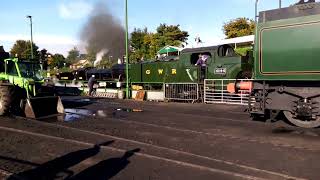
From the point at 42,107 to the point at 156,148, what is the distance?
28.4 feet

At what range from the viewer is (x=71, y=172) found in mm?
8148

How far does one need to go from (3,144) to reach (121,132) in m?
3.42

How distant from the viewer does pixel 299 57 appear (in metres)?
12.4

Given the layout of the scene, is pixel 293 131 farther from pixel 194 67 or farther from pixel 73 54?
pixel 73 54

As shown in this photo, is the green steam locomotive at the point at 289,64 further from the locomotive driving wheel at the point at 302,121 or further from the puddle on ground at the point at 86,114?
the puddle on ground at the point at 86,114

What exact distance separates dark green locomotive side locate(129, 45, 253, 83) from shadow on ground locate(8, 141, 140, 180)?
40.0 ft

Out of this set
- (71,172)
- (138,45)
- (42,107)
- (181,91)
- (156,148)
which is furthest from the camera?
(138,45)

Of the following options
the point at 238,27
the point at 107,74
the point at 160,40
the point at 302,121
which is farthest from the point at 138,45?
the point at 302,121

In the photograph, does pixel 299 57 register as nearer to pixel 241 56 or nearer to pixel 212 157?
pixel 212 157

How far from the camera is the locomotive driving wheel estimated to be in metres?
12.9

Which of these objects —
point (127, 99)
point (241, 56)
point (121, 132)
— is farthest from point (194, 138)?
point (127, 99)

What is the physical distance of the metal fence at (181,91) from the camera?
919 inches

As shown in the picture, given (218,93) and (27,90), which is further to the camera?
(218,93)

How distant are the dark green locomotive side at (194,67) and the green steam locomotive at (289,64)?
21.7 ft
